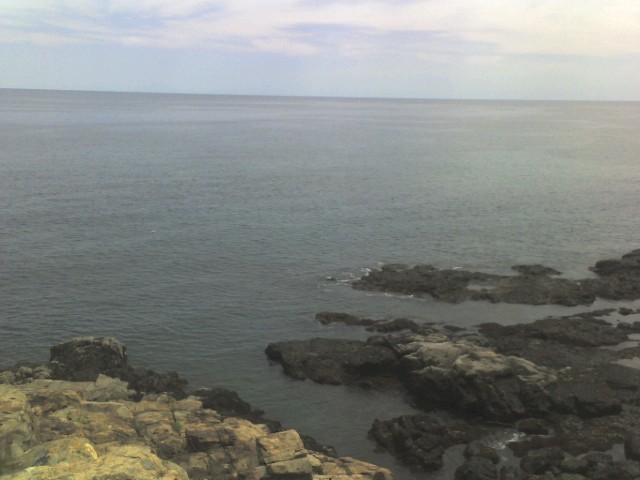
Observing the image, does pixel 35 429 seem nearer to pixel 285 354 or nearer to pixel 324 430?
pixel 324 430

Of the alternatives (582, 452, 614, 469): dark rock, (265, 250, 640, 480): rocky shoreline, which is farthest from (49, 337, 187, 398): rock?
(582, 452, 614, 469): dark rock

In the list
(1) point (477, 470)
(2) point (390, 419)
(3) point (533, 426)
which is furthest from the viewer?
(2) point (390, 419)

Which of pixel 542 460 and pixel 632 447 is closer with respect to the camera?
pixel 542 460

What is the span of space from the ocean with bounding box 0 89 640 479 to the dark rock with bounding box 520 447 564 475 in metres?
6.14

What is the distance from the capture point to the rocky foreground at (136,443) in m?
18.7

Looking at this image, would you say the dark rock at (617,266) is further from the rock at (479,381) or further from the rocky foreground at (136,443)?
the rocky foreground at (136,443)

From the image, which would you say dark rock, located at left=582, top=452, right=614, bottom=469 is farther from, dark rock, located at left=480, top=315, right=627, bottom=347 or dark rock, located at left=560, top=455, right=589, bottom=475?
dark rock, located at left=480, top=315, right=627, bottom=347

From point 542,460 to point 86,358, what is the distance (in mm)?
26754

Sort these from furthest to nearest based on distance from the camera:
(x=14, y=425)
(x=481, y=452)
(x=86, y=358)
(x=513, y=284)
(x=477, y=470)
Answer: (x=513, y=284) < (x=86, y=358) < (x=481, y=452) < (x=477, y=470) < (x=14, y=425)

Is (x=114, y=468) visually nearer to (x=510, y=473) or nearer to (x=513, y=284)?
(x=510, y=473)

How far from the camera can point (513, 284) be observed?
2048 inches

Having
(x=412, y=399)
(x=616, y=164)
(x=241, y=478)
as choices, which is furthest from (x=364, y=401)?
(x=616, y=164)

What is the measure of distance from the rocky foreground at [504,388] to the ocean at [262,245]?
1.61m

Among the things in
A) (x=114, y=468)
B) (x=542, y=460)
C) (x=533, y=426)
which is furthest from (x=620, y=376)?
(x=114, y=468)
